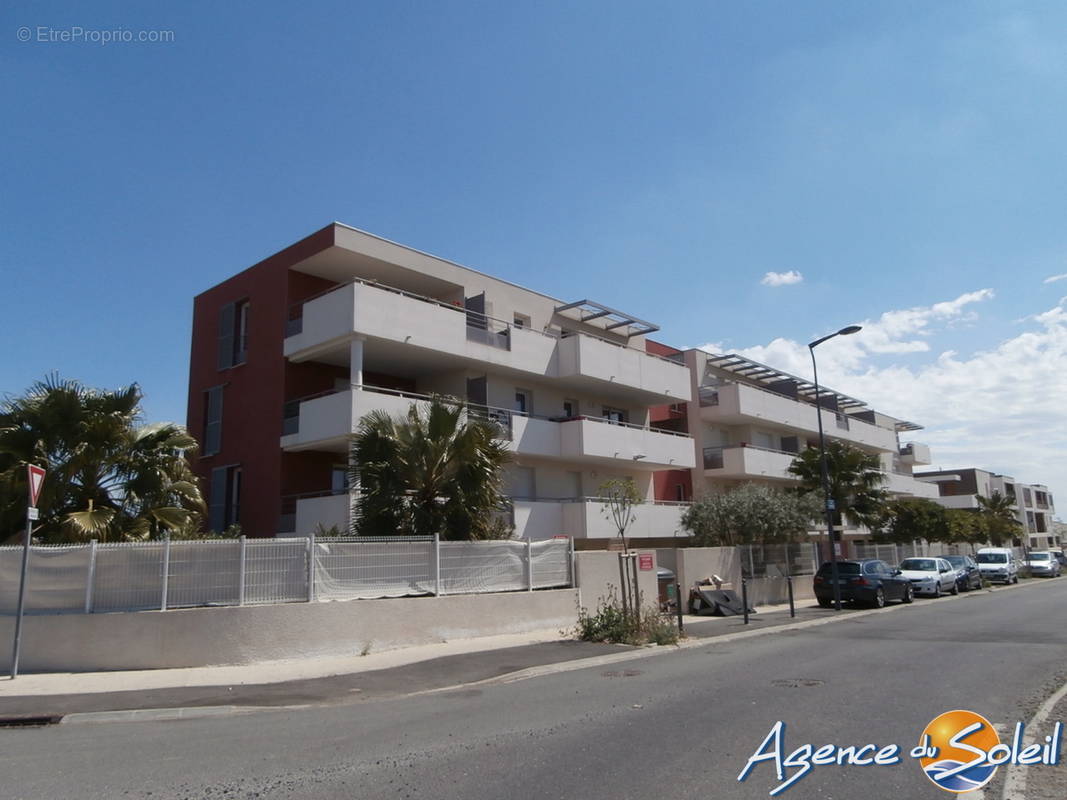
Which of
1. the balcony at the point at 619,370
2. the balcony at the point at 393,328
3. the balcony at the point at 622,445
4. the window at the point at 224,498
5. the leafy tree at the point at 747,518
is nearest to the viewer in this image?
the balcony at the point at 393,328

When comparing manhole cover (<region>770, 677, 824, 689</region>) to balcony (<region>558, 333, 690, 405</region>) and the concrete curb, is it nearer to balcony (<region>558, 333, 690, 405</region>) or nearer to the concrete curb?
the concrete curb

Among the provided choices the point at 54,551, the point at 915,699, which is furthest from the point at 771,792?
the point at 54,551

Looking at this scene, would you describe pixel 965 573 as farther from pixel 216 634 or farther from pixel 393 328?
pixel 216 634

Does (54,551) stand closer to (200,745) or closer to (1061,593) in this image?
(200,745)

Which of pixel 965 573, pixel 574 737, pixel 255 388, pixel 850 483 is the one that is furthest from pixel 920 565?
pixel 574 737

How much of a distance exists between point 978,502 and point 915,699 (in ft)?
236

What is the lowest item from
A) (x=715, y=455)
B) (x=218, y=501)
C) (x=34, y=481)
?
(x=34, y=481)

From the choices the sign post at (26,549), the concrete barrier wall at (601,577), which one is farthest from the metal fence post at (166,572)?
the concrete barrier wall at (601,577)

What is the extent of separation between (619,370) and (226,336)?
13795mm

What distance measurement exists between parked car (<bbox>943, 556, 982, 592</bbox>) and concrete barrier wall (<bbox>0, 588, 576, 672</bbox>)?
27.7 metres

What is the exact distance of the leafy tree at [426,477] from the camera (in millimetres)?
16828

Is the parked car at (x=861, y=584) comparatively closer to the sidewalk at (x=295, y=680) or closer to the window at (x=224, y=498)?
the sidewalk at (x=295, y=680)

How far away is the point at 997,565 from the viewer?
40.3 m

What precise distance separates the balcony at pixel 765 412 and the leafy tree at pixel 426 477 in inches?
837
